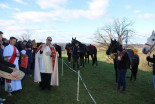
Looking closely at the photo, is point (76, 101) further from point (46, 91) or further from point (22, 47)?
point (22, 47)

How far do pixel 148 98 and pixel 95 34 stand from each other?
24267mm

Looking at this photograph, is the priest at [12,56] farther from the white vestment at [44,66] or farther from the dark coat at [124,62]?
the dark coat at [124,62]

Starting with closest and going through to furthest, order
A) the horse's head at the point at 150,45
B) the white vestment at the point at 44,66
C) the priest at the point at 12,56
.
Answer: the priest at the point at 12,56 < the horse's head at the point at 150,45 < the white vestment at the point at 44,66

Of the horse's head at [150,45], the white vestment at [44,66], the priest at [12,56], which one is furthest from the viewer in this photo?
the white vestment at [44,66]

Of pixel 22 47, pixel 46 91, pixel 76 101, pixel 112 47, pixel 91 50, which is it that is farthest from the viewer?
pixel 91 50

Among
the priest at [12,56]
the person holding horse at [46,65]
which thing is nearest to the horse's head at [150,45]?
the person holding horse at [46,65]

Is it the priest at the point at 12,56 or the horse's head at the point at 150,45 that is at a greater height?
the horse's head at the point at 150,45

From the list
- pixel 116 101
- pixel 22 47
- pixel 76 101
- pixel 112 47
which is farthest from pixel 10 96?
pixel 112 47

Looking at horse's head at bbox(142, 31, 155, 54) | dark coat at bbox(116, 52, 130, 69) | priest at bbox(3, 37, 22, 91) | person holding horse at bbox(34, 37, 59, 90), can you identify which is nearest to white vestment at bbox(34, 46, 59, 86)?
person holding horse at bbox(34, 37, 59, 90)

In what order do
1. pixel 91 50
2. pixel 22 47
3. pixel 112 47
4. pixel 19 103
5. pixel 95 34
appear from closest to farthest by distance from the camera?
pixel 19 103 → pixel 112 47 → pixel 22 47 → pixel 91 50 → pixel 95 34

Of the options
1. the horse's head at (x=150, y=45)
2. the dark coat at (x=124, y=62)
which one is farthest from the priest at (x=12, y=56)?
the horse's head at (x=150, y=45)

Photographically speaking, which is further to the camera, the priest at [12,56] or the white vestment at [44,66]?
the white vestment at [44,66]

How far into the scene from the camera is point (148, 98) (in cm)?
582

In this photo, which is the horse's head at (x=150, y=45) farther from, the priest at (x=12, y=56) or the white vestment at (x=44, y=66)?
the priest at (x=12, y=56)
